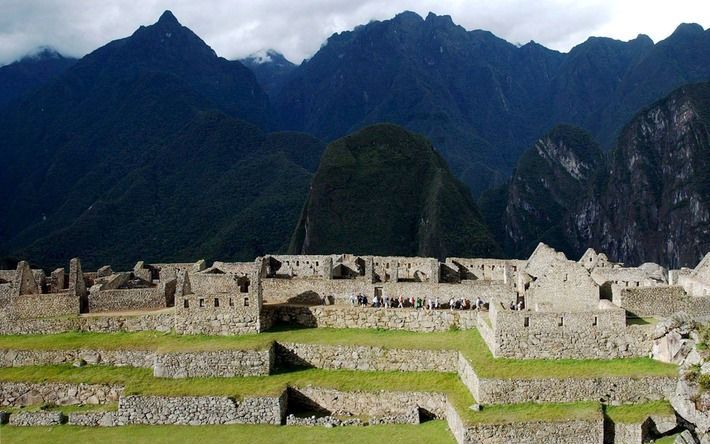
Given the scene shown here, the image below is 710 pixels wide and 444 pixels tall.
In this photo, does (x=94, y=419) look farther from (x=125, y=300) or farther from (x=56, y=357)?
(x=125, y=300)

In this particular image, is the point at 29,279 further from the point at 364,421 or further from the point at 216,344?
the point at 364,421

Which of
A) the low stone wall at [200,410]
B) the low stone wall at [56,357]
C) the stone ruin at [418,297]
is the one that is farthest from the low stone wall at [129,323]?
the low stone wall at [200,410]

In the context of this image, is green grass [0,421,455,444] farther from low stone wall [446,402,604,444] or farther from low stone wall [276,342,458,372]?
low stone wall [276,342,458,372]

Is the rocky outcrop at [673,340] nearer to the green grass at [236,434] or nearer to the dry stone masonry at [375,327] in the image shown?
the dry stone masonry at [375,327]

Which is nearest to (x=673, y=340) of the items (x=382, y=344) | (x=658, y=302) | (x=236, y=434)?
(x=658, y=302)

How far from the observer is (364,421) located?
1005 inches

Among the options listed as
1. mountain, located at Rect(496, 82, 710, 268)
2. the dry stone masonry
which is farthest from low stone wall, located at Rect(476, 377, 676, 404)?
mountain, located at Rect(496, 82, 710, 268)

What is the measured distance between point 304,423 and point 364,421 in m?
2.09

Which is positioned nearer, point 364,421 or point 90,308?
point 364,421

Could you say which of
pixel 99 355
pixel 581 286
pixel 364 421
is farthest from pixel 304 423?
pixel 581 286

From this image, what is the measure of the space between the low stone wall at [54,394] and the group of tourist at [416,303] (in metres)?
10.7

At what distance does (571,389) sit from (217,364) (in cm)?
1277

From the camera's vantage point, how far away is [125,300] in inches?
1304

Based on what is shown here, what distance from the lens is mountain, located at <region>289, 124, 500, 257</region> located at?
121 metres
